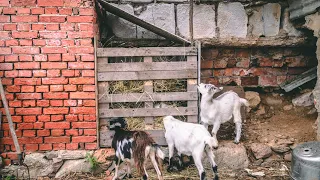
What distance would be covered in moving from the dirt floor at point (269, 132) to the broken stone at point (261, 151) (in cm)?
10

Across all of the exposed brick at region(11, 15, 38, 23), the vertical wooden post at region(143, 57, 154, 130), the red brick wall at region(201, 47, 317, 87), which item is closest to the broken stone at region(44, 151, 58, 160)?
the vertical wooden post at region(143, 57, 154, 130)

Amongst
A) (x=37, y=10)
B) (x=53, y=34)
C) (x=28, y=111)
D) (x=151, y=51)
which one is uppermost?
(x=37, y=10)

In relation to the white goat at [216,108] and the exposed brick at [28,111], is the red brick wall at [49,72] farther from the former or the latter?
the white goat at [216,108]

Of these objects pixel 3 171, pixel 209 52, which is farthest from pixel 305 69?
pixel 3 171

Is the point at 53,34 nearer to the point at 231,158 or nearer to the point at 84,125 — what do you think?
the point at 84,125

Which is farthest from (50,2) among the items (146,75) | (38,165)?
(38,165)

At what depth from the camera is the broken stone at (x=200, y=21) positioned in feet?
16.5

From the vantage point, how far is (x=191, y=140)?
372 cm

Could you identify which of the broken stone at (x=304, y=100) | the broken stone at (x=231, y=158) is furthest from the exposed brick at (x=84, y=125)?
the broken stone at (x=304, y=100)

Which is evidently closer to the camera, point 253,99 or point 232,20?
point 232,20

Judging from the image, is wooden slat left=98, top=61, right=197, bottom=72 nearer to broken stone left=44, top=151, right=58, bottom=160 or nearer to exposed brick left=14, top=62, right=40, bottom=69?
exposed brick left=14, top=62, right=40, bottom=69

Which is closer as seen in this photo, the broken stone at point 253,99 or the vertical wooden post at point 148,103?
the vertical wooden post at point 148,103

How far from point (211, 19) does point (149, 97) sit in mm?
1729

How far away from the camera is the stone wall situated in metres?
4.98
